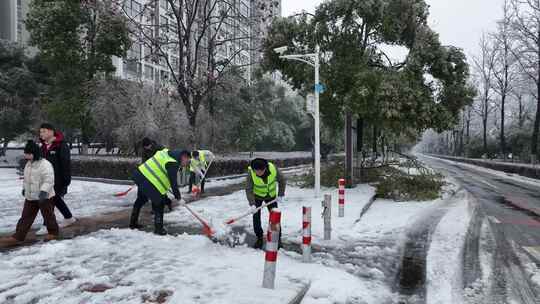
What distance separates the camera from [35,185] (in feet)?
20.7

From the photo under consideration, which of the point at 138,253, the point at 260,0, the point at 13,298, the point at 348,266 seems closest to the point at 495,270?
the point at 348,266

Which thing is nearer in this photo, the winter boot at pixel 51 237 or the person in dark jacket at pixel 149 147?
the winter boot at pixel 51 237

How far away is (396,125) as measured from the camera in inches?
532

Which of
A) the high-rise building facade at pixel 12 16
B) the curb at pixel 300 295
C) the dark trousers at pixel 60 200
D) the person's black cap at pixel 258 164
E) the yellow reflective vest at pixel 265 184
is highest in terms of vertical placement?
the high-rise building facade at pixel 12 16

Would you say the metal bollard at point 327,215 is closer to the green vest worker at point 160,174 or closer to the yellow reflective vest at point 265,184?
the yellow reflective vest at point 265,184

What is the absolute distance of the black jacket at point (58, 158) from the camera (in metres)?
7.05

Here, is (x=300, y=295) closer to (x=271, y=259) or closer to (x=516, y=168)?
(x=271, y=259)

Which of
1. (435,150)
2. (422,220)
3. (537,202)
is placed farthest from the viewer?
Result: (435,150)

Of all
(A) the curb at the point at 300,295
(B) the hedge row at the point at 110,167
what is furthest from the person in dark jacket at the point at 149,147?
(B) the hedge row at the point at 110,167

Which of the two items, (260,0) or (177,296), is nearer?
(177,296)

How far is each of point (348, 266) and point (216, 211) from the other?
5096 millimetres

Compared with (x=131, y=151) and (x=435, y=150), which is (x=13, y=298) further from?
→ (x=435, y=150)

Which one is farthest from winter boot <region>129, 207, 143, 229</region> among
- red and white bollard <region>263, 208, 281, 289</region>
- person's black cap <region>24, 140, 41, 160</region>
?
red and white bollard <region>263, 208, 281, 289</region>

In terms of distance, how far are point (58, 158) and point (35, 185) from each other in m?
0.93
